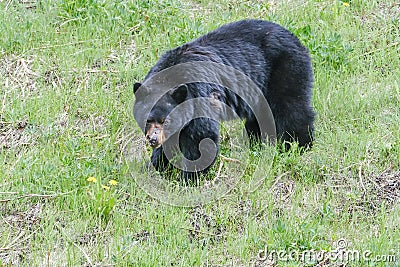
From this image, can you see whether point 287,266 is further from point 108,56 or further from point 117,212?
point 108,56

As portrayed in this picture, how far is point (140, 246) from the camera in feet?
17.5

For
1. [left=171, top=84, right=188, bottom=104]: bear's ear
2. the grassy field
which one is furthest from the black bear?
the grassy field

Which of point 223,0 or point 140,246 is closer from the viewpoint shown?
point 140,246

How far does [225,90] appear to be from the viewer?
6621 millimetres

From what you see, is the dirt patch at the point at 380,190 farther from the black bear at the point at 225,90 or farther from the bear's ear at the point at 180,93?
the bear's ear at the point at 180,93

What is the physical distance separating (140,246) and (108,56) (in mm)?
3228

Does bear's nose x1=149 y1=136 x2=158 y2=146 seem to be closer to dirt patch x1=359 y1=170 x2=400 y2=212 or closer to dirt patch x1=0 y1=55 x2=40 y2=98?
dirt patch x1=359 y1=170 x2=400 y2=212

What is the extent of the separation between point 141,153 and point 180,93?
890mm

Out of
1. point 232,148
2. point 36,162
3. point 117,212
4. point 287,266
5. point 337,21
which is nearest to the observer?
point 287,266

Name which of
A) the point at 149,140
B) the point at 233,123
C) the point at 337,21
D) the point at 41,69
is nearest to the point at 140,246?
the point at 149,140

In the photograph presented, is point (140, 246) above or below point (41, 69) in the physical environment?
below

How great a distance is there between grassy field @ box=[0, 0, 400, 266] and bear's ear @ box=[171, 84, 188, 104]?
76 centimetres

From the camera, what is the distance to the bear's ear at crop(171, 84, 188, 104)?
6012mm

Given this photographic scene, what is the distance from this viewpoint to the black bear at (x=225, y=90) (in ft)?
19.9
